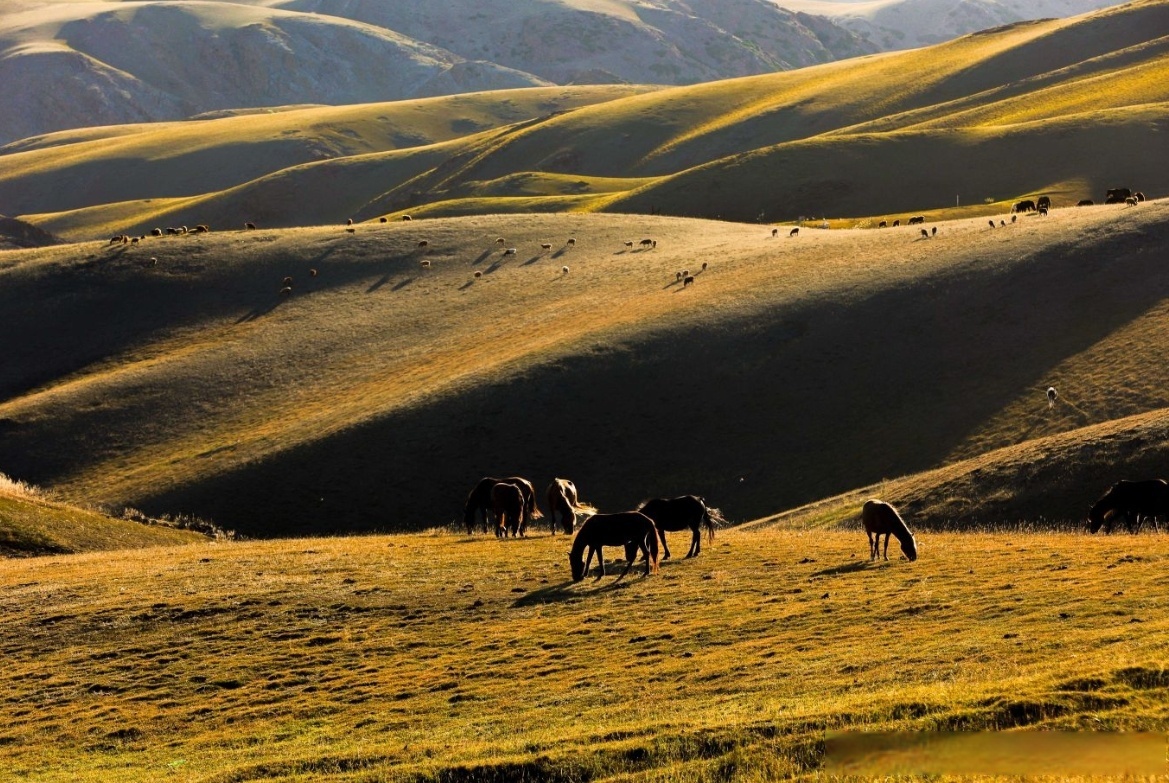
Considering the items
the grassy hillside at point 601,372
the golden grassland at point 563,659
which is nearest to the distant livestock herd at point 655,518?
the golden grassland at point 563,659

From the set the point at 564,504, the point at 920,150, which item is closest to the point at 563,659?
the point at 564,504

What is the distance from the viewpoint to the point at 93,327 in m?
89.5

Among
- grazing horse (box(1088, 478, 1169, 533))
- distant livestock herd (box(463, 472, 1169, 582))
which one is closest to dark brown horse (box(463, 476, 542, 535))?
distant livestock herd (box(463, 472, 1169, 582))

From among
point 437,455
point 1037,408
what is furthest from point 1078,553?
point 437,455

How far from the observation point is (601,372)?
215 ft

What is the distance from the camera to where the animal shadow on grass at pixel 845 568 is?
87.1 ft

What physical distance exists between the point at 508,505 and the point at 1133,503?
56.9ft

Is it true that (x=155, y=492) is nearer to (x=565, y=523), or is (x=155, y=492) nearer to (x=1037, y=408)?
(x=565, y=523)

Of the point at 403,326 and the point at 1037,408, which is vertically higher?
the point at 403,326

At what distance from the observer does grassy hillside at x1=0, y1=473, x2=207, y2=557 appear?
137 feet

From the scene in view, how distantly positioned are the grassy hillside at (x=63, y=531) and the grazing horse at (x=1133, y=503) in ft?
104

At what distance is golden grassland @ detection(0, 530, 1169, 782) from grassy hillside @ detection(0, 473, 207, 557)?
977 cm

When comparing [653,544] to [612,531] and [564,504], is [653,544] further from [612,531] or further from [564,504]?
[564,504]

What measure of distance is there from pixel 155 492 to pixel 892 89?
158 metres
